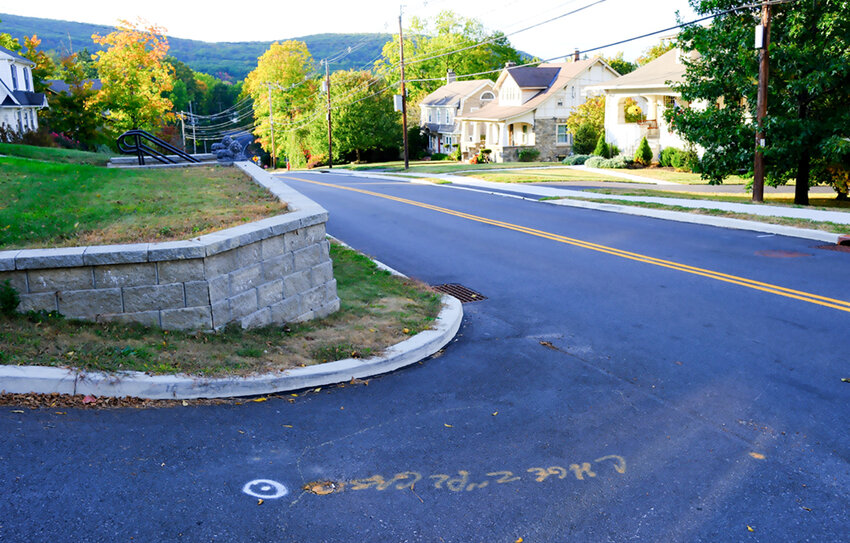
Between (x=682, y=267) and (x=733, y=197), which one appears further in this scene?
(x=733, y=197)

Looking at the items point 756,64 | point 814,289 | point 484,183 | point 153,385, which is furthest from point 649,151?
point 153,385

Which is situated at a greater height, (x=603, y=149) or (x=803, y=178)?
(x=603, y=149)


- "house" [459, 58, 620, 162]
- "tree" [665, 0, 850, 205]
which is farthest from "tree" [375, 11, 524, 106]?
"tree" [665, 0, 850, 205]

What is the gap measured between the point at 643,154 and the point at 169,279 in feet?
130

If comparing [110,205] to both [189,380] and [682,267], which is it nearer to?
[189,380]

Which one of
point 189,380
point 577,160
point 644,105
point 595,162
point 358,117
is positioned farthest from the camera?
point 358,117

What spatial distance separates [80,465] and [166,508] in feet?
2.67

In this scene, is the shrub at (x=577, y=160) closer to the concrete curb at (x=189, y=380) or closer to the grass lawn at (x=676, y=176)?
the grass lawn at (x=676, y=176)

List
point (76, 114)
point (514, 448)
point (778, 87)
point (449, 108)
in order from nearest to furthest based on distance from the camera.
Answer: point (514, 448), point (778, 87), point (76, 114), point (449, 108)

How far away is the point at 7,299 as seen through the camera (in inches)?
243

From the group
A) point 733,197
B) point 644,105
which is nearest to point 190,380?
point 733,197

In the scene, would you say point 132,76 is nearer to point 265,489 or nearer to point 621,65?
point 265,489

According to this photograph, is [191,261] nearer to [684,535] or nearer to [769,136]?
[684,535]

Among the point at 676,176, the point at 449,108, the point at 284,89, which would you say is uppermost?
the point at 284,89
